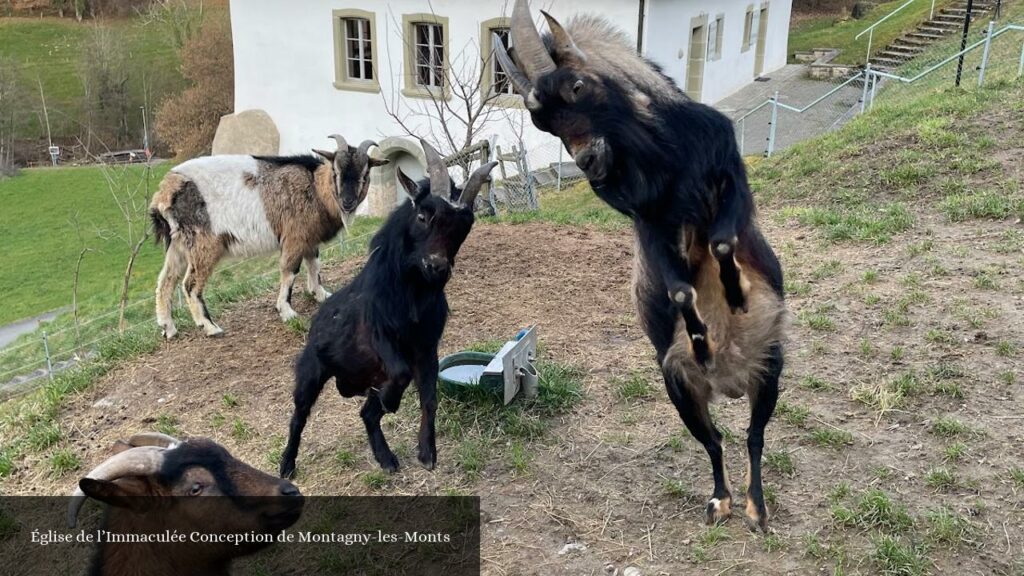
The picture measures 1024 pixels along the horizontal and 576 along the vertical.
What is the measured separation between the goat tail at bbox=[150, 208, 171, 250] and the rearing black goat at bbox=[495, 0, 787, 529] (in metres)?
5.37

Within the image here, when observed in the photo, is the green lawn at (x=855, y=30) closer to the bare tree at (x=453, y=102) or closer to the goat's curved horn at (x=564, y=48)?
the bare tree at (x=453, y=102)

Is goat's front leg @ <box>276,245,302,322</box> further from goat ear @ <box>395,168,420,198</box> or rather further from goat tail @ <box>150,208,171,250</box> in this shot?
goat ear @ <box>395,168,420,198</box>

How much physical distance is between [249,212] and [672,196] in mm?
5663

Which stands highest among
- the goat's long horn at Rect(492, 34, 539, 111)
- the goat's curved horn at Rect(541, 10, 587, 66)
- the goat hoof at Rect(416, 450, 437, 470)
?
the goat's curved horn at Rect(541, 10, 587, 66)

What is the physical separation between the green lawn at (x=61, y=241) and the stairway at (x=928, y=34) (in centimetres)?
1967

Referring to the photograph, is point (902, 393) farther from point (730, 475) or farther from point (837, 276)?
point (837, 276)

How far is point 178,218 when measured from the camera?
7887 mm

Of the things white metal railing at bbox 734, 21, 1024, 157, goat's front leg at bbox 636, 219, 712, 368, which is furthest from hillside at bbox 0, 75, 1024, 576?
white metal railing at bbox 734, 21, 1024, 157

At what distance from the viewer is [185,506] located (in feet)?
11.5

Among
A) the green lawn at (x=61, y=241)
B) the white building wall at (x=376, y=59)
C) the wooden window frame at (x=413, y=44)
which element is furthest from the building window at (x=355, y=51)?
the green lawn at (x=61, y=241)

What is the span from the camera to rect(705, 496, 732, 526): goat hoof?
4.45 m

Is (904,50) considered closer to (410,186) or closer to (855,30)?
(855,30)

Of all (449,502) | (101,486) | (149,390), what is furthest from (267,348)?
(101,486)

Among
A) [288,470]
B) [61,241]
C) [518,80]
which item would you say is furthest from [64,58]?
[518,80]
